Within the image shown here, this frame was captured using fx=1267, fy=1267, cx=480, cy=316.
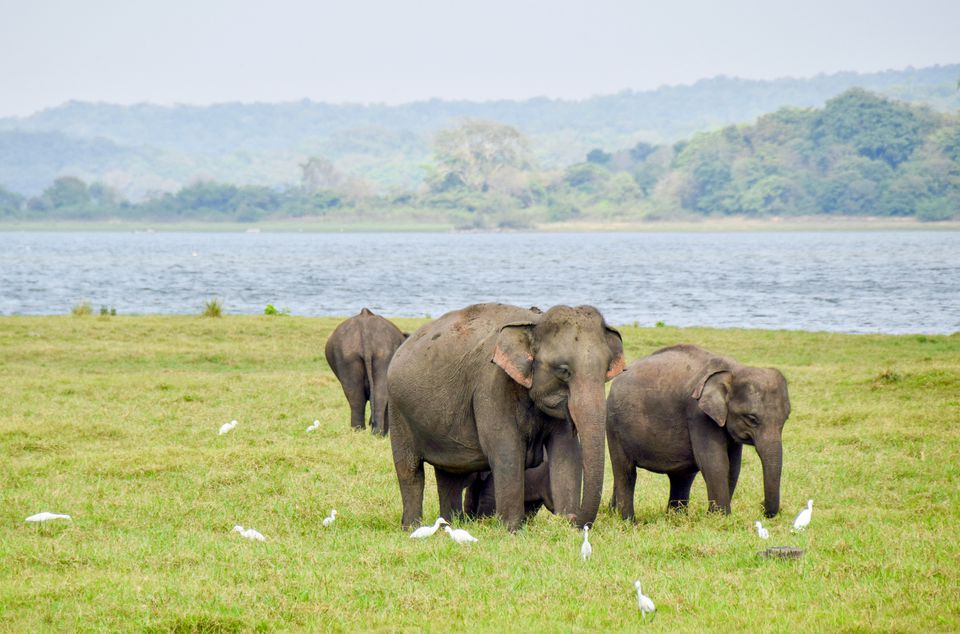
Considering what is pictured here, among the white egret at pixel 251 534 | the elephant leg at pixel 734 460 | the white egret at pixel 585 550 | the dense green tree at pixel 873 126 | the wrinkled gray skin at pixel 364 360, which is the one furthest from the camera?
the dense green tree at pixel 873 126

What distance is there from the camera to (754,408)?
10.4 meters

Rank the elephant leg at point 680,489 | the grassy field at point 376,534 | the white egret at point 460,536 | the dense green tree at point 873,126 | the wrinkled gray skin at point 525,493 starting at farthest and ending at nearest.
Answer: the dense green tree at point 873,126 → the elephant leg at point 680,489 → the wrinkled gray skin at point 525,493 → the white egret at point 460,536 → the grassy field at point 376,534

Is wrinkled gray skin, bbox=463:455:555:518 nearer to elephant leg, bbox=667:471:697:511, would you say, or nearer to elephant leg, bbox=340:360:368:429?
elephant leg, bbox=667:471:697:511

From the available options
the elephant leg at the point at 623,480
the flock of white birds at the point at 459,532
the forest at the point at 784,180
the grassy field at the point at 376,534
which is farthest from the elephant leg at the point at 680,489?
the forest at the point at 784,180

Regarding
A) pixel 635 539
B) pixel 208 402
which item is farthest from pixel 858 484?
pixel 208 402

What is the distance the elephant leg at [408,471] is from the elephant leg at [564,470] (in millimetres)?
1367

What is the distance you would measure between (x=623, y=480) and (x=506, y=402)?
2.40m

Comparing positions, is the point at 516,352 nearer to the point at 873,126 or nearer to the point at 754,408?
the point at 754,408

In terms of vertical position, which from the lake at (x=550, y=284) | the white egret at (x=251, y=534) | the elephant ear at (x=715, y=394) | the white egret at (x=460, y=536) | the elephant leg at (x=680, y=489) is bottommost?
the lake at (x=550, y=284)

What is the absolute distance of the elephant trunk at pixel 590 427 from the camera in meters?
8.73

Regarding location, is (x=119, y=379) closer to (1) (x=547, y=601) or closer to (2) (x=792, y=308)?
(1) (x=547, y=601)

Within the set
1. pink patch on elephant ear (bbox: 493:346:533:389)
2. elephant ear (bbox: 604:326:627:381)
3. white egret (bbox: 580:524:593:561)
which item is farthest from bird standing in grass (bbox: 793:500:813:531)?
pink patch on elephant ear (bbox: 493:346:533:389)

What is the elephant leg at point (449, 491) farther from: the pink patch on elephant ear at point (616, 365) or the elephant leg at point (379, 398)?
the elephant leg at point (379, 398)

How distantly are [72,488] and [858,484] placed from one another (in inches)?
302
